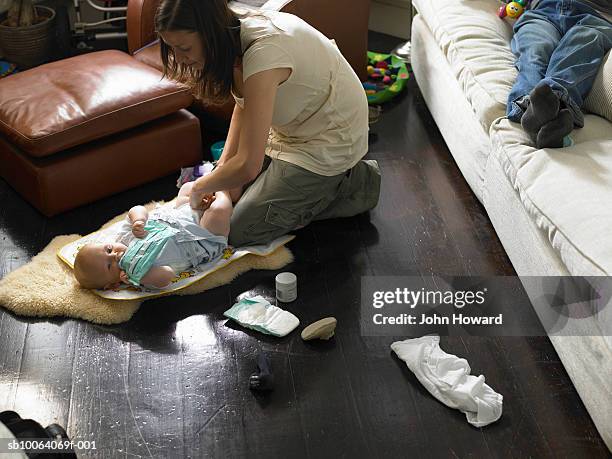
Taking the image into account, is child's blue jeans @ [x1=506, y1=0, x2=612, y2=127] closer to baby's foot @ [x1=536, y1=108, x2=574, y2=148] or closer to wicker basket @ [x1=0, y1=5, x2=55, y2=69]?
baby's foot @ [x1=536, y1=108, x2=574, y2=148]

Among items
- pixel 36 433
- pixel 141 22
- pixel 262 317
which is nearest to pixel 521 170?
pixel 262 317

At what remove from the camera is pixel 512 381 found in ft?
7.00

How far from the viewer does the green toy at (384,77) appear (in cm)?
356

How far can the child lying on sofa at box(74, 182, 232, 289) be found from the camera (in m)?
2.43

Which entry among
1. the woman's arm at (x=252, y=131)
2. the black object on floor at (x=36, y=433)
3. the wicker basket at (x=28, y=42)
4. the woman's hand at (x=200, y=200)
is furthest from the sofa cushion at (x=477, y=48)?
the wicker basket at (x=28, y=42)

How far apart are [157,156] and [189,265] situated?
0.64 metres

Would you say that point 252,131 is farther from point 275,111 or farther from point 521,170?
point 521,170

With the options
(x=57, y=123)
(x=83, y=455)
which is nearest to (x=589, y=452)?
(x=83, y=455)

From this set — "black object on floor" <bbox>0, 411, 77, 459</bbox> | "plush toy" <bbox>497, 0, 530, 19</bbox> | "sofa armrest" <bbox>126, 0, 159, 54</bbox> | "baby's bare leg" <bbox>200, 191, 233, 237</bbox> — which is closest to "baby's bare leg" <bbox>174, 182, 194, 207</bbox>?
"baby's bare leg" <bbox>200, 191, 233, 237</bbox>

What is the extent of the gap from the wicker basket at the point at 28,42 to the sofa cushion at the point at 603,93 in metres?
2.66

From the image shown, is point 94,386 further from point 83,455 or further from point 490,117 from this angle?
point 490,117

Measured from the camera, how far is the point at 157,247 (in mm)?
2475

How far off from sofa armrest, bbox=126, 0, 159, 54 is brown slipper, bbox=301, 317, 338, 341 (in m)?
1.65

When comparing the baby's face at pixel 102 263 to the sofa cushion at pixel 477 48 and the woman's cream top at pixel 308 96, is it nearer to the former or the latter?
the woman's cream top at pixel 308 96
